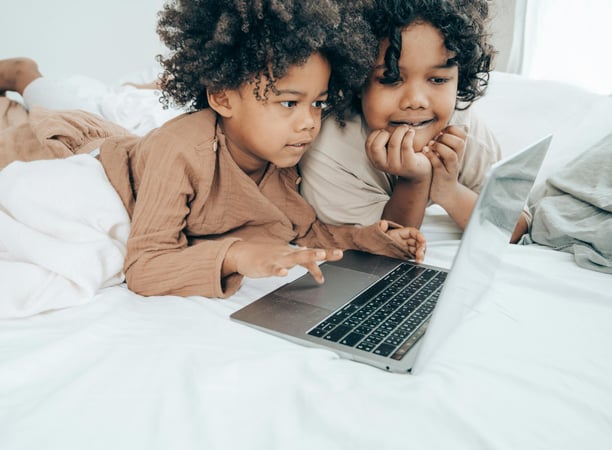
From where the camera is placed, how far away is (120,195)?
0.98 metres

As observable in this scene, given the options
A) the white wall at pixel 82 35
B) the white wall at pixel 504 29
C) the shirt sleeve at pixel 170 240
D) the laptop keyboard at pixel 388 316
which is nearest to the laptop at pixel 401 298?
the laptop keyboard at pixel 388 316

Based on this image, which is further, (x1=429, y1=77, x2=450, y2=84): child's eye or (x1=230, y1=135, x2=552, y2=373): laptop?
(x1=429, y1=77, x2=450, y2=84): child's eye

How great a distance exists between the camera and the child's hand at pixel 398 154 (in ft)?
3.14

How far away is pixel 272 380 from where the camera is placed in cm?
56

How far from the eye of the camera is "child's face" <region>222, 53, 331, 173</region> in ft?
2.85

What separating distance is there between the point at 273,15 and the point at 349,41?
0.14m

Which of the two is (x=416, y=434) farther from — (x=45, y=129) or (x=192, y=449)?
(x=45, y=129)

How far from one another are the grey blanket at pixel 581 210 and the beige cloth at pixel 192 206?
325 mm

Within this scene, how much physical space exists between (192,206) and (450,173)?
510 mm

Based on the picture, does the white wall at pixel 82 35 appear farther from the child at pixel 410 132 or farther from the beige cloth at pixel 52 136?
the child at pixel 410 132

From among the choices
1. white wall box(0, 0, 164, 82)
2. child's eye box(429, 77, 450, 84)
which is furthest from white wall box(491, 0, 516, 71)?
white wall box(0, 0, 164, 82)

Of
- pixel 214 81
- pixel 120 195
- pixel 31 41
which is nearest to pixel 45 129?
pixel 120 195

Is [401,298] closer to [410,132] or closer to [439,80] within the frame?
[410,132]

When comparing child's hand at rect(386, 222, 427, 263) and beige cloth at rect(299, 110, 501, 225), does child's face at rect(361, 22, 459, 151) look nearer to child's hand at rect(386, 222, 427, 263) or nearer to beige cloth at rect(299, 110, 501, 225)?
beige cloth at rect(299, 110, 501, 225)
